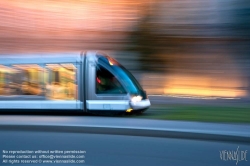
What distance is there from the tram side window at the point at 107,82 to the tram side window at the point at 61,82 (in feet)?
1.83

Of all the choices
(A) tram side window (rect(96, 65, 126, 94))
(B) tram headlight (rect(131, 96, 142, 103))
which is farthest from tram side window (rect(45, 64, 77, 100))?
(B) tram headlight (rect(131, 96, 142, 103))

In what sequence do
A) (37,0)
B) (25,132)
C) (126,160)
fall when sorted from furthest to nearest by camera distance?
(37,0) < (25,132) < (126,160)

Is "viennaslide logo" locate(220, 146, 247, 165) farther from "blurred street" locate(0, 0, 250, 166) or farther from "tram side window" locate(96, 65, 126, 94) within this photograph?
"tram side window" locate(96, 65, 126, 94)

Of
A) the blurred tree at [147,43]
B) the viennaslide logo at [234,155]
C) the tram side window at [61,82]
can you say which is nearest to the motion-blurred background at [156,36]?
the blurred tree at [147,43]

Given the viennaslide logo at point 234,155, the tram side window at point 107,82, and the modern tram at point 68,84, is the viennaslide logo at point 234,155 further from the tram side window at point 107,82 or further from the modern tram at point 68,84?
the tram side window at point 107,82

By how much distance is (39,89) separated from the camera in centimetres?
1044

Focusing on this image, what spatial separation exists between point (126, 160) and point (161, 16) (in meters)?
13.2

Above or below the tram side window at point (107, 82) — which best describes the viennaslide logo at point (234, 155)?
below

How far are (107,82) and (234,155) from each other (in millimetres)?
4499

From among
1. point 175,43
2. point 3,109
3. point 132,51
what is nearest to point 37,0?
point 132,51

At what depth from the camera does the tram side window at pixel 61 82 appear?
10242 millimetres

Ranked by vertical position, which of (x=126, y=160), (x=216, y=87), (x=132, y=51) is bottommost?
(x=126, y=160)

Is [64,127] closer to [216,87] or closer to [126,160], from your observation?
[126,160]

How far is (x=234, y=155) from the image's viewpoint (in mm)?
6355
